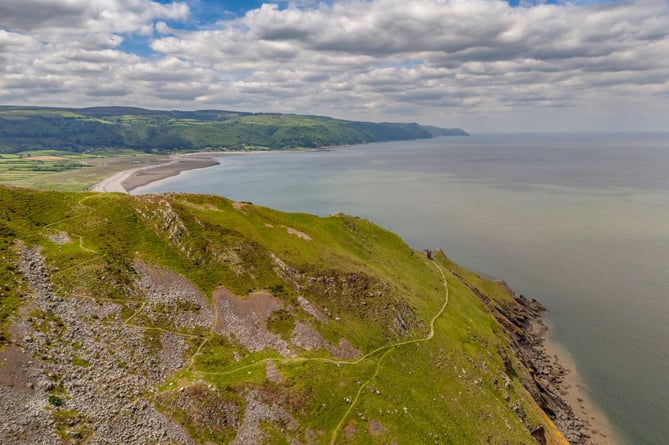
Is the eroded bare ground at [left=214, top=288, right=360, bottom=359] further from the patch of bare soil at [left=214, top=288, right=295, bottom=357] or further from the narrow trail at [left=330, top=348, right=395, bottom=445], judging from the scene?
the narrow trail at [left=330, top=348, right=395, bottom=445]

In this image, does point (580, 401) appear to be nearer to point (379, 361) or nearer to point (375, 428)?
point (379, 361)

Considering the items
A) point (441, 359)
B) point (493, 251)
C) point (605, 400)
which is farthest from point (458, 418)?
point (493, 251)

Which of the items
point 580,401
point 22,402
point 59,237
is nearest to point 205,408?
point 22,402

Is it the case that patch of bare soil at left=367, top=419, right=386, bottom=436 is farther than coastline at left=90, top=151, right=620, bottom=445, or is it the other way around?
coastline at left=90, top=151, right=620, bottom=445

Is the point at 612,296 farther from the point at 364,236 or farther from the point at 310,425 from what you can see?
the point at 310,425

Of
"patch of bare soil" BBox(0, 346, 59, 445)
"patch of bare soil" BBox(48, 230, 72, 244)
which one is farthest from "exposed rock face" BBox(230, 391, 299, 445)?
"patch of bare soil" BBox(48, 230, 72, 244)

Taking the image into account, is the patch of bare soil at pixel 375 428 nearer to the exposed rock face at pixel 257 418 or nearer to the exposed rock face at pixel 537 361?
the exposed rock face at pixel 257 418
